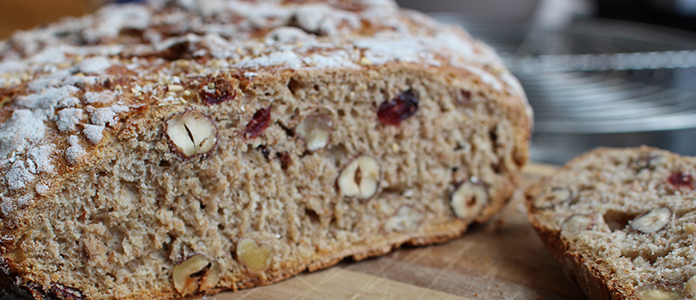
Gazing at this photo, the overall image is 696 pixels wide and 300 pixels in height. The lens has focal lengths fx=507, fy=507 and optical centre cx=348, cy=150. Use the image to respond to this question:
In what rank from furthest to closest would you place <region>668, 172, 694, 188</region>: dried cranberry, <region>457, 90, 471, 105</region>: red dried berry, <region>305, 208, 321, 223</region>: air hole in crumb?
<region>457, 90, 471, 105</region>: red dried berry
<region>305, 208, 321, 223</region>: air hole in crumb
<region>668, 172, 694, 188</region>: dried cranberry

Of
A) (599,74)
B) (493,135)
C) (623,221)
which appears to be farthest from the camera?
(599,74)

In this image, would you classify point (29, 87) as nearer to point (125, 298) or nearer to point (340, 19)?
point (125, 298)

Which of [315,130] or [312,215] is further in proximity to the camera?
[312,215]

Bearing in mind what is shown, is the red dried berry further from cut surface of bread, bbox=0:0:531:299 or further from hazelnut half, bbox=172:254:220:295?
hazelnut half, bbox=172:254:220:295

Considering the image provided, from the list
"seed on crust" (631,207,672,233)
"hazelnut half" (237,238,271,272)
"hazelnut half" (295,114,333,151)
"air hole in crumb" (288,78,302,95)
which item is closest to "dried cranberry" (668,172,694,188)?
"seed on crust" (631,207,672,233)

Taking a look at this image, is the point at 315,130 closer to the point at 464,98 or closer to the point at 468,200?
the point at 464,98

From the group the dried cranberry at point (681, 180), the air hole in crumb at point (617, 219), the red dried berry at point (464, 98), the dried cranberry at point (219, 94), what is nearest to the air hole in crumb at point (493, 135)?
the red dried berry at point (464, 98)

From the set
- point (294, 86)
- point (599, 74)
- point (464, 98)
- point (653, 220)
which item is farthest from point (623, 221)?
point (599, 74)

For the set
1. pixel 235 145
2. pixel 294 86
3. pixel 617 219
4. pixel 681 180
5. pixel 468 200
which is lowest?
pixel 468 200

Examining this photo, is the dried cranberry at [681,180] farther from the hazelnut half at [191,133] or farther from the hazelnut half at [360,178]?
the hazelnut half at [191,133]
